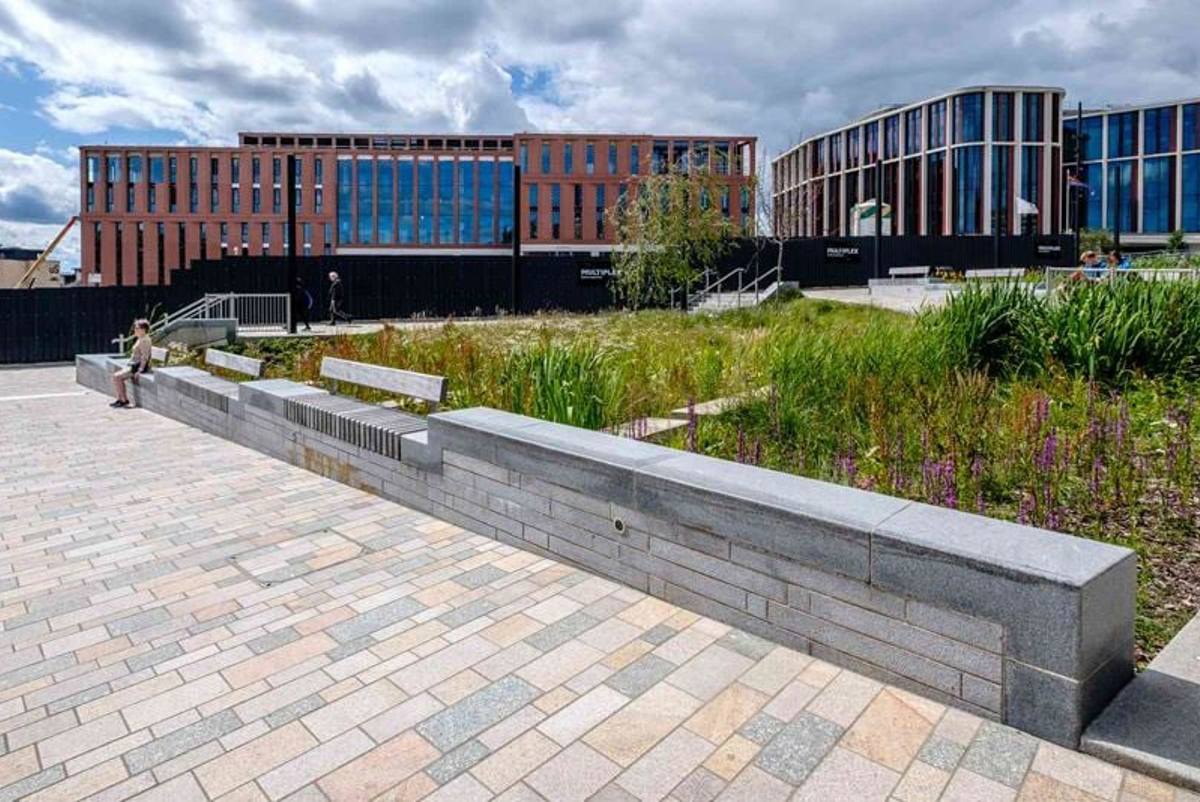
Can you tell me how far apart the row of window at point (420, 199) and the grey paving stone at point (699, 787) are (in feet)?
290

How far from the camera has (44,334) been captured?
23016 mm

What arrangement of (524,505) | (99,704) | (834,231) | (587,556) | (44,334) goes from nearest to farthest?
(99,704)
(587,556)
(524,505)
(44,334)
(834,231)

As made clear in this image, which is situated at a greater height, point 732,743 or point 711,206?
point 711,206

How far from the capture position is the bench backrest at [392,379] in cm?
687

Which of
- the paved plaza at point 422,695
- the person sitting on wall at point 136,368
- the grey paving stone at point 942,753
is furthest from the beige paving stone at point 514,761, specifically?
the person sitting on wall at point 136,368

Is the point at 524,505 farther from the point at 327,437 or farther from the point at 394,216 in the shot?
the point at 394,216

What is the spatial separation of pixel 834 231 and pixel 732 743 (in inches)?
3554

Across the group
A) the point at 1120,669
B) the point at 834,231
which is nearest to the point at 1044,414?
the point at 1120,669

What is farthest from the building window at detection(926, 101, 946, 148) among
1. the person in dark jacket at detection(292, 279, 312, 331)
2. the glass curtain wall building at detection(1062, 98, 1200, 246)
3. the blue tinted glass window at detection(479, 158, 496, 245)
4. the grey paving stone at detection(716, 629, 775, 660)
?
the grey paving stone at detection(716, 629, 775, 660)

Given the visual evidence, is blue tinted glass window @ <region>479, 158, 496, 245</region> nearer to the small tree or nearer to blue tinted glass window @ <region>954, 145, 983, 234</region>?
blue tinted glass window @ <region>954, 145, 983, 234</region>

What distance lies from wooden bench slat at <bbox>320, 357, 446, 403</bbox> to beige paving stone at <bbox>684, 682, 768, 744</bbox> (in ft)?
13.2

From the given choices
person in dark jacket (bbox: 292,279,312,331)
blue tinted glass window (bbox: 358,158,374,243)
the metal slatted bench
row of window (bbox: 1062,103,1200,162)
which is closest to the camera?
the metal slatted bench

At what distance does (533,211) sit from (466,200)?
10.5m

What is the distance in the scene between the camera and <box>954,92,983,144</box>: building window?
230 feet
